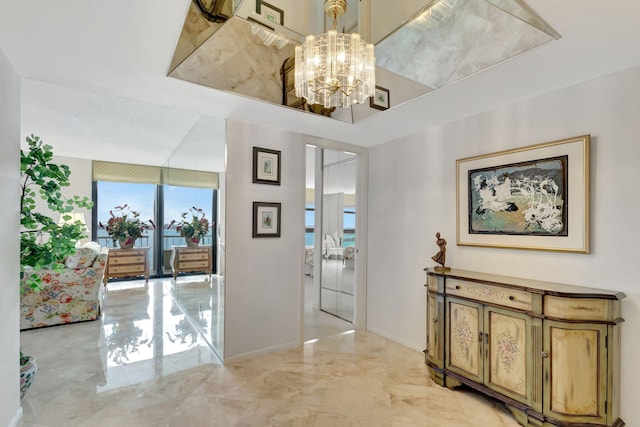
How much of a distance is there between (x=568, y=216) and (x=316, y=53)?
2.08 meters

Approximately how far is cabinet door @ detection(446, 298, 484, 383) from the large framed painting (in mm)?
609

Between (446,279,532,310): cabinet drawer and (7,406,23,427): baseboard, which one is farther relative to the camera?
(446,279,532,310): cabinet drawer

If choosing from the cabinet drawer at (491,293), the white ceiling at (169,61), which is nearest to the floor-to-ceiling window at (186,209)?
the white ceiling at (169,61)

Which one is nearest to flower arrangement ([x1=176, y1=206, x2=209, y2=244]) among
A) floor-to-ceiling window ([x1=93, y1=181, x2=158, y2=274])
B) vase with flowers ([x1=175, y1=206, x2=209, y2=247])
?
vase with flowers ([x1=175, y1=206, x2=209, y2=247])

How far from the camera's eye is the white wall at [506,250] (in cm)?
200

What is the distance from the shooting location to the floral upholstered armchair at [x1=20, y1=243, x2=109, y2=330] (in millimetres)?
3812

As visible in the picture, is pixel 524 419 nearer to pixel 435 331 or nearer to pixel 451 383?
pixel 451 383

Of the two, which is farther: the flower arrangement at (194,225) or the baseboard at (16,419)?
the flower arrangement at (194,225)

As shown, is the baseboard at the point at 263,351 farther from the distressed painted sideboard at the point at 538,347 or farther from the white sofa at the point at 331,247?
the distressed painted sideboard at the point at 538,347

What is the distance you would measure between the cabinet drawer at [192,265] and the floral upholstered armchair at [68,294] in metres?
1.03

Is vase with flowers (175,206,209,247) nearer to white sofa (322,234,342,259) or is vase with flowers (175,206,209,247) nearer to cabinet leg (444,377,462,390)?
white sofa (322,234,342,259)

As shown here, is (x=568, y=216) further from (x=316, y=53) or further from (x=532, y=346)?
(x=316, y=53)

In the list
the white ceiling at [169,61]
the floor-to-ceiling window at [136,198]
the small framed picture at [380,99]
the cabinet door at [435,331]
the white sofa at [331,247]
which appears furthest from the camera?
the floor-to-ceiling window at [136,198]

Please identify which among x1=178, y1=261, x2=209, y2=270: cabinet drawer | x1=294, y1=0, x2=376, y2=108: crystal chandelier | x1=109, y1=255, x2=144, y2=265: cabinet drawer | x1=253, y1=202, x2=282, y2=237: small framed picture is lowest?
x1=109, y1=255, x2=144, y2=265: cabinet drawer
